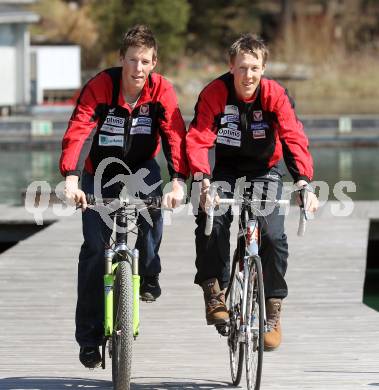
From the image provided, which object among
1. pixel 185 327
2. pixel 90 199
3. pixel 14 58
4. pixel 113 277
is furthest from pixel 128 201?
pixel 14 58

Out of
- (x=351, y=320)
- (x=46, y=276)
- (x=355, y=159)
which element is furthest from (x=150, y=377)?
(x=355, y=159)

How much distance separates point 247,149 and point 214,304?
68 centimetres

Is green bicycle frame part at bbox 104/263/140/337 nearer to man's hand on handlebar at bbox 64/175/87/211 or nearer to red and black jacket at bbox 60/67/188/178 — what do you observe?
man's hand on handlebar at bbox 64/175/87/211

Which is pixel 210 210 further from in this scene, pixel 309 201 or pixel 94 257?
pixel 94 257

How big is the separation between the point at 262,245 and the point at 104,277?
69 centimetres

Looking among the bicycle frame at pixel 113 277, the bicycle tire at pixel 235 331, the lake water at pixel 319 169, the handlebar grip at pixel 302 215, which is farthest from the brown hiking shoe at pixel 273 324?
the lake water at pixel 319 169

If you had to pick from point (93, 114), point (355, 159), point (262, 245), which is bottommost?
point (355, 159)

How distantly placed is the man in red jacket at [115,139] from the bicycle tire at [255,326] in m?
0.50

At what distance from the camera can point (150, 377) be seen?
6.00m

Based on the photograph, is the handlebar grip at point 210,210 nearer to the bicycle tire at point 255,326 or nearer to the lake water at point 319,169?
the bicycle tire at point 255,326

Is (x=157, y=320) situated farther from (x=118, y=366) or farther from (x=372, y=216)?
(x=372, y=216)

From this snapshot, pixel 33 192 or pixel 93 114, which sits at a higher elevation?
pixel 93 114

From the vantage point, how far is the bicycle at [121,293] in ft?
17.2

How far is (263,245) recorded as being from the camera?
5.60 meters
